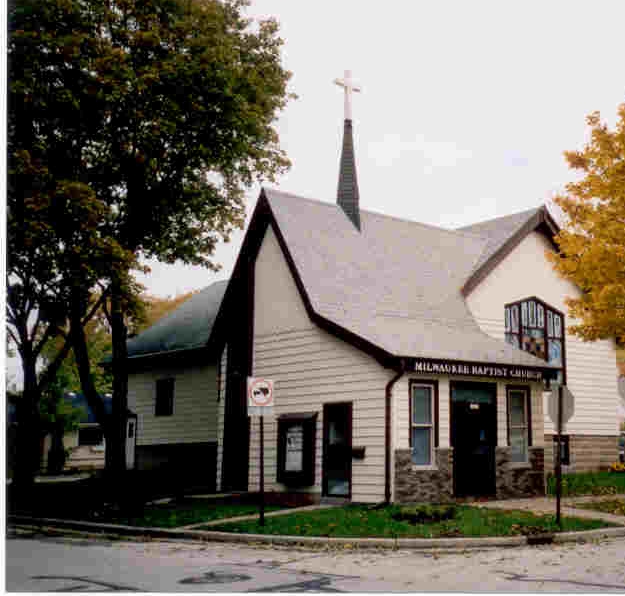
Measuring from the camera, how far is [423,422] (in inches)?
689

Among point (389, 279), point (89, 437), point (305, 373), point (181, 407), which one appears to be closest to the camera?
point (305, 373)

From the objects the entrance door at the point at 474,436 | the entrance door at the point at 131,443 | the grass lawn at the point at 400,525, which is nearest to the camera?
the grass lawn at the point at 400,525

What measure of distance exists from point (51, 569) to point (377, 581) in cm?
399

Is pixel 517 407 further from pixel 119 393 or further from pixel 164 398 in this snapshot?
pixel 164 398

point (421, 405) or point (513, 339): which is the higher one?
point (513, 339)

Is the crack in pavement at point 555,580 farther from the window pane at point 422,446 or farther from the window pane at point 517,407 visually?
the window pane at point 517,407

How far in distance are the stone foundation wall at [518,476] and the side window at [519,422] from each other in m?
0.19

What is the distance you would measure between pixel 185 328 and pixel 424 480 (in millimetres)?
12899

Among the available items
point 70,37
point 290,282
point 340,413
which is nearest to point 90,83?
point 70,37

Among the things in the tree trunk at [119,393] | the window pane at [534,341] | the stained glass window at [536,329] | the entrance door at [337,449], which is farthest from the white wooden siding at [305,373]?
the window pane at [534,341]

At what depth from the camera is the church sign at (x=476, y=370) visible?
1707cm

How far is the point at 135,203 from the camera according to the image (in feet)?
63.6

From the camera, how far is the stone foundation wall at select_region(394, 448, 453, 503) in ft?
54.9

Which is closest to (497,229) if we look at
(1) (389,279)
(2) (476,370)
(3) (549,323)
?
(3) (549,323)
